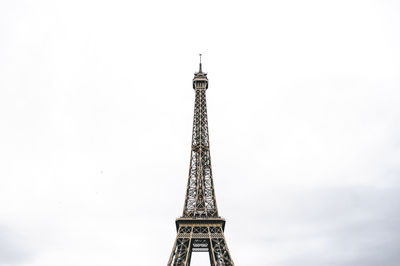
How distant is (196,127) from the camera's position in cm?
8069

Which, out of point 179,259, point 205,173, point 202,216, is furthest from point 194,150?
point 179,259

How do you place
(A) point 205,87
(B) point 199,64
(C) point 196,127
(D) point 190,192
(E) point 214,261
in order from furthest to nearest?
(B) point 199,64
(A) point 205,87
(C) point 196,127
(D) point 190,192
(E) point 214,261

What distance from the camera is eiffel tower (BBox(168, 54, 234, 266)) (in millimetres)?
64625

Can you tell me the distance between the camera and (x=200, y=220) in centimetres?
6762

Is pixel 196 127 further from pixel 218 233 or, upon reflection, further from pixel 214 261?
pixel 214 261

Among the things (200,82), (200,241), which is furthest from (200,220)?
(200,82)

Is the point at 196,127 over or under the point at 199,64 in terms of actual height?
under

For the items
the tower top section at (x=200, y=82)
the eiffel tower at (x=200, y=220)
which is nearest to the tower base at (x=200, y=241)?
the eiffel tower at (x=200, y=220)

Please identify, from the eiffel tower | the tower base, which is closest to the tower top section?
the eiffel tower

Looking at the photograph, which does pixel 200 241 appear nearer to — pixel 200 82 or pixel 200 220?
pixel 200 220

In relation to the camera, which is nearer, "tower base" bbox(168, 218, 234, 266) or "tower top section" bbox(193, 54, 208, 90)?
"tower base" bbox(168, 218, 234, 266)

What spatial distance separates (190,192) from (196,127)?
14.4 metres

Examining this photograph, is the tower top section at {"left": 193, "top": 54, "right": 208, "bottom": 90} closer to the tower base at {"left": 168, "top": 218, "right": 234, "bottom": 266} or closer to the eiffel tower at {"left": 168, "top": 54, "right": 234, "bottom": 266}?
the eiffel tower at {"left": 168, "top": 54, "right": 234, "bottom": 266}

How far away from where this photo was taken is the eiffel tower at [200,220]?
2544 inches
